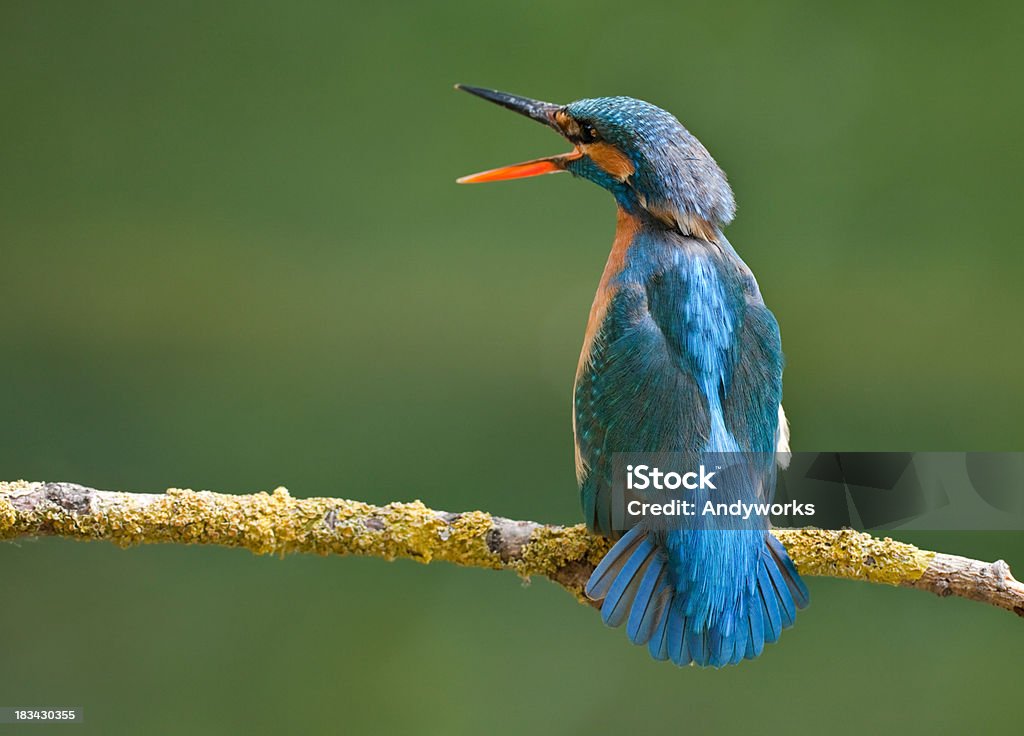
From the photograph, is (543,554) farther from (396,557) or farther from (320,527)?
(320,527)

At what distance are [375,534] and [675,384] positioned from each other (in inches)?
18.0

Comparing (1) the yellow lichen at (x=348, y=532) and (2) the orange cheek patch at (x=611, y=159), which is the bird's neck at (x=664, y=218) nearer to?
(2) the orange cheek patch at (x=611, y=159)

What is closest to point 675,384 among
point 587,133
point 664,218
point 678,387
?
point 678,387

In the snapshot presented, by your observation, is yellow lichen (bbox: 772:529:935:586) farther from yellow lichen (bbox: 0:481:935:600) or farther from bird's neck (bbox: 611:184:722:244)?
bird's neck (bbox: 611:184:722:244)

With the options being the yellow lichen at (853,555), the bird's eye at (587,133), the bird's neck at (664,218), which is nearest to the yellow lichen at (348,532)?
the yellow lichen at (853,555)

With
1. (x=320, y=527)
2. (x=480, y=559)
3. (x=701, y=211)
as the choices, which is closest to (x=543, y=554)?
(x=480, y=559)

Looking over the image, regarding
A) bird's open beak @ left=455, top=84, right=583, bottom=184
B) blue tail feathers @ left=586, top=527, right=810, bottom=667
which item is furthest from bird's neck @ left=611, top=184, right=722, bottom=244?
blue tail feathers @ left=586, top=527, right=810, bottom=667

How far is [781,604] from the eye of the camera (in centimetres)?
143

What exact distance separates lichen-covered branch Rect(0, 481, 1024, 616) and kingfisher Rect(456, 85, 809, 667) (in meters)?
→ 0.07

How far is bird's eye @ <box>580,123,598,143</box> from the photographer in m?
1.60

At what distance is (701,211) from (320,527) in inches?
27.5

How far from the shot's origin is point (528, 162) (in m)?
1.68

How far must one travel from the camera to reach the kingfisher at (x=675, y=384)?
1.41 meters

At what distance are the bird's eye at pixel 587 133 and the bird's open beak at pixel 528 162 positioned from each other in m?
0.02
